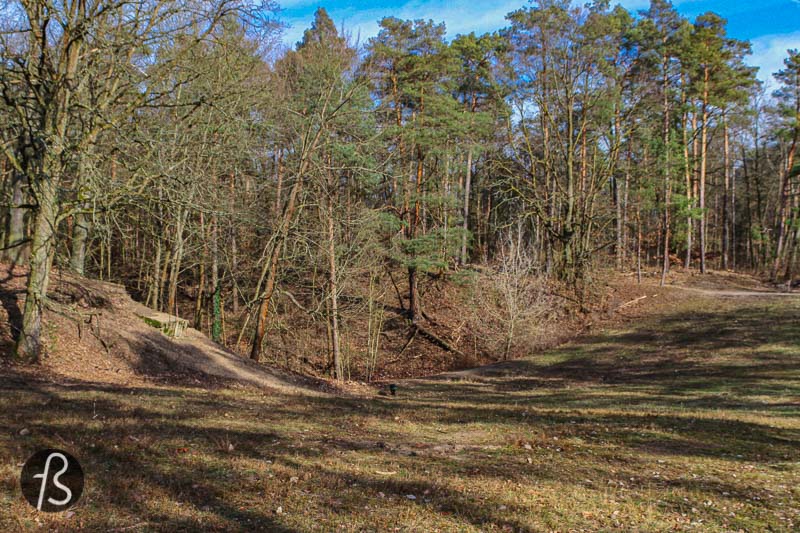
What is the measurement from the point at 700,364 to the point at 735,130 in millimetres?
30775

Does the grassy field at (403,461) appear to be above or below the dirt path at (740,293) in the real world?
below

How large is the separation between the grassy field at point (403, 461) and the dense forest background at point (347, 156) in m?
4.16

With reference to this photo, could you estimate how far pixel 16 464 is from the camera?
15.1 ft

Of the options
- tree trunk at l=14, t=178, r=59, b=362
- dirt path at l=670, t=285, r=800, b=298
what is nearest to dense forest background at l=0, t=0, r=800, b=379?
tree trunk at l=14, t=178, r=59, b=362

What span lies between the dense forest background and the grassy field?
4.16 metres

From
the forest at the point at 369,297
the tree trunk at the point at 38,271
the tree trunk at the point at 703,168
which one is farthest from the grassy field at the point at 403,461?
the tree trunk at the point at 703,168

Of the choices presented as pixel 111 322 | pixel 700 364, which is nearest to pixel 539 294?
pixel 700 364

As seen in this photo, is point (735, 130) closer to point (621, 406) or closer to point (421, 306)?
point (421, 306)

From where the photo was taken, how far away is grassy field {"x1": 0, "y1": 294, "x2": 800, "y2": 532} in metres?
4.48

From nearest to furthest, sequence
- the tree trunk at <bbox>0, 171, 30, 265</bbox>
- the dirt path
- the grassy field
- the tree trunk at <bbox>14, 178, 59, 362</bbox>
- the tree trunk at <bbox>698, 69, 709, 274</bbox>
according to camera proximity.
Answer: the grassy field, the tree trunk at <bbox>14, 178, 59, 362</bbox>, the tree trunk at <bbox>0, 171, 30, 265</bbox>, the dirt path, the tree trunk at <bbox>698, 69, 709, 274</bbox>

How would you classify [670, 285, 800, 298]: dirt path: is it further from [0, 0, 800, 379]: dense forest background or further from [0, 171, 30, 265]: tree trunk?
[0, 171, 30, 265]: tree trunk

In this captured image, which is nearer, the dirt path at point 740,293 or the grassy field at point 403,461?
the grassy field at point 403,461

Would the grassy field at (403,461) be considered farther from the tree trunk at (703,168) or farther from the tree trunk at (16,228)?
the tree trunk at (703,168)

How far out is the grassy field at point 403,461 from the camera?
448 cm
